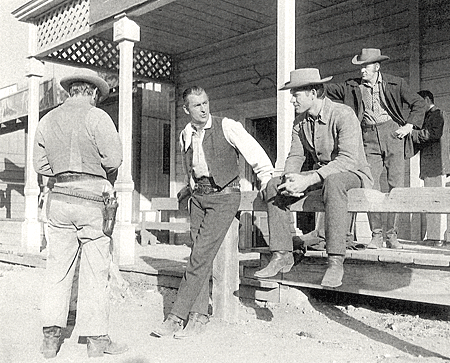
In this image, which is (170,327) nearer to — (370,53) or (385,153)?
(385,153)

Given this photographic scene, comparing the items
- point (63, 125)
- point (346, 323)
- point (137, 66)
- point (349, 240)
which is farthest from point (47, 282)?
point (137, 66)

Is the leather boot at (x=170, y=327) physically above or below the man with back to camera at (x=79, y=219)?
below

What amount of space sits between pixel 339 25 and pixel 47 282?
236 inches

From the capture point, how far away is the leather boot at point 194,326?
14.0 feet

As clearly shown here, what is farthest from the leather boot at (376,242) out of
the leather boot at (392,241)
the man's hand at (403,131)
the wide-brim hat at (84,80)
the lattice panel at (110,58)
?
the lattice panel at (110,58)

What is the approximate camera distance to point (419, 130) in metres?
5.87

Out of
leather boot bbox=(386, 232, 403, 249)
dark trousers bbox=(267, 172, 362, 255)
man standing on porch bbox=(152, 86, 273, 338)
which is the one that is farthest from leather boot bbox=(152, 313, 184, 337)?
leather boot bbox=(386, 232, 403, 249)

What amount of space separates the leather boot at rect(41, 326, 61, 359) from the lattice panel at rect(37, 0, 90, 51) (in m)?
5.56

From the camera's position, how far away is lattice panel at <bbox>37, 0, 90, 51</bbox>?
8.58 m

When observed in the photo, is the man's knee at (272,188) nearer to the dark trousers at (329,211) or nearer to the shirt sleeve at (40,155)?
the dark trousers at (329,211)

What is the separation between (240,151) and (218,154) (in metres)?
0.17

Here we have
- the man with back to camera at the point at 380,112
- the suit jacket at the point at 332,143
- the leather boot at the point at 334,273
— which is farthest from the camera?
the man with back to camera at the point at 380,112

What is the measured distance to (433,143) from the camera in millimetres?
5961

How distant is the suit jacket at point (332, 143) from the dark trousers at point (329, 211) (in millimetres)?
93
